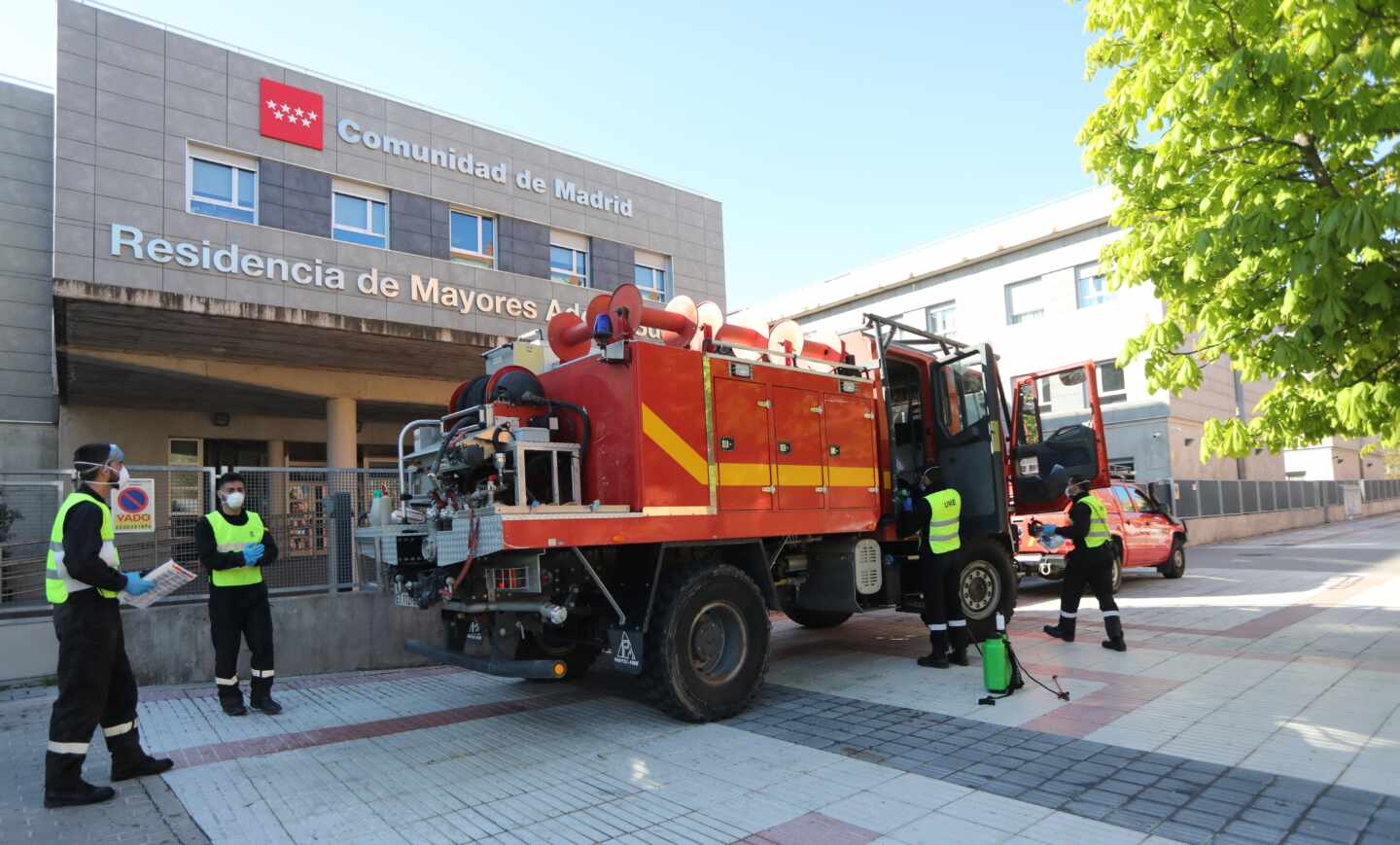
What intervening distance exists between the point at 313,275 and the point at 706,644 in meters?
10.7

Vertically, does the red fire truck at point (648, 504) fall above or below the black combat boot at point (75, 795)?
above

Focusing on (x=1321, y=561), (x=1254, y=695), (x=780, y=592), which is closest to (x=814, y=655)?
(x=780, y=592)

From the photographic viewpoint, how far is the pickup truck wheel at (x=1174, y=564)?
14.6 m

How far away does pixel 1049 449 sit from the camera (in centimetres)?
881

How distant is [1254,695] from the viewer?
611 cm

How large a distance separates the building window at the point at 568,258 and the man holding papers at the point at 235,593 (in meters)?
10.8

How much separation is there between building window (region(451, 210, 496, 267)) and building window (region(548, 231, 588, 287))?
127cm

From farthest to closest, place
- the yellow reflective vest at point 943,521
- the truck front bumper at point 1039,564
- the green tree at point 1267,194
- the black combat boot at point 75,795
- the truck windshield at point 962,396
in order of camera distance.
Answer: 1. the truck front bumper at point 1039,564
2. the truck windshield at point 962,396
3. the yellow reflective vest at point 943,521
4. the green tree at point 1267,194
5. the black combat boot at point 75,795

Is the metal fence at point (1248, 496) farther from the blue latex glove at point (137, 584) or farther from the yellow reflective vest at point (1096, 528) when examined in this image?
the blue latex glove at point (137, 584)

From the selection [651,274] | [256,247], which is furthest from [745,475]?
[651,274]

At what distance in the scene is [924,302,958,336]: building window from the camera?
29156 mm

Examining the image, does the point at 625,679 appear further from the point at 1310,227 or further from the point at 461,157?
the point at 461,157

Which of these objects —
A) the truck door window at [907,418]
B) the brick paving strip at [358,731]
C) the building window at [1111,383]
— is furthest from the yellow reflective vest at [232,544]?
the building window at [1111,383]

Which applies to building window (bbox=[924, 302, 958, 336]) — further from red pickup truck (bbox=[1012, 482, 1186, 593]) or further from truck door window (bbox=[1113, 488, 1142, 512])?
truck door window (bbox=[1113, 488, 1142, 512])
